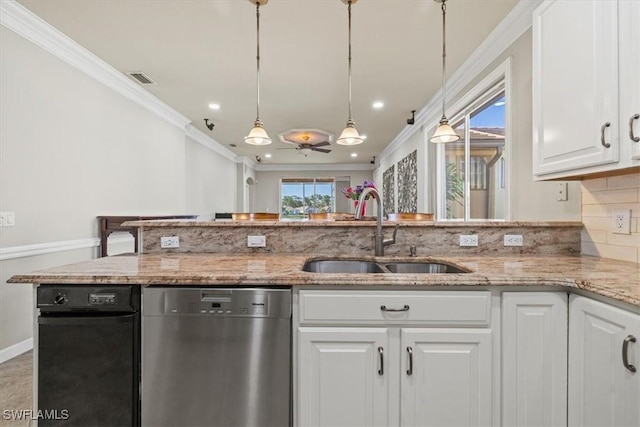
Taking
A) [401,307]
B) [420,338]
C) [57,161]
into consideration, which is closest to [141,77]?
[57,161]

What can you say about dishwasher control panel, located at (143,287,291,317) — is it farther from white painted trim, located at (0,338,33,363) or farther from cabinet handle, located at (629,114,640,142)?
white painted trim, located at (0,338,33,363)

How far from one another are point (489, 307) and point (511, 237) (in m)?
0.85

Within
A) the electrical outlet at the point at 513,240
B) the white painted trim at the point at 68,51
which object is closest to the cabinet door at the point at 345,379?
the electrical outlet at the point at 513,240

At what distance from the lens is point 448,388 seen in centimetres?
131

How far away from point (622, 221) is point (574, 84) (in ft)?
2.47

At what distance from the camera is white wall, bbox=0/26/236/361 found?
8.25 ft

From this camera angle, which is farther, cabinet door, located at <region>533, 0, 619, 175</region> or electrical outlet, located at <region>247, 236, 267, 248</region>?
electrical outlet, located at <region>247, 236, 267, 248</region>

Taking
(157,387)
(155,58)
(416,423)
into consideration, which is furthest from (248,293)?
(155,58)

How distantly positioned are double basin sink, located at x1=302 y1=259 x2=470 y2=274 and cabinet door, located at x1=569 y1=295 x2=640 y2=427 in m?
0.65

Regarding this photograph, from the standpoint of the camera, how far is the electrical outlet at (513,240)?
6.49 feet

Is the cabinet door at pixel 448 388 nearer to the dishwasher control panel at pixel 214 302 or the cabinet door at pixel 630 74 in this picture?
the dishwasher control panel at pixel 214 302

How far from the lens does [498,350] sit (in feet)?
4.31

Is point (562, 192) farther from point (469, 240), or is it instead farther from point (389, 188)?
point (389, 188)

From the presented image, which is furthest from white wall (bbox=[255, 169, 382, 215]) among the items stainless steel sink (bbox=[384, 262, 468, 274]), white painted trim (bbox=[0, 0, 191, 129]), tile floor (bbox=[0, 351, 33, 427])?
stainless steel sink (bbox=[384, 262, 468, 274])
